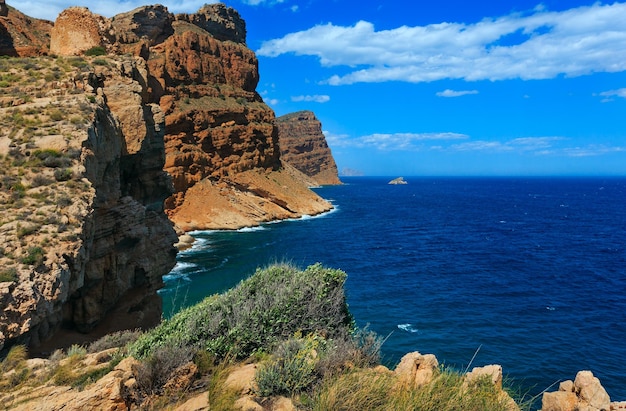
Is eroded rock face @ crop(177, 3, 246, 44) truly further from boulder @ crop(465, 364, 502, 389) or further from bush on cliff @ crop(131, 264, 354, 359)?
boulder @ crop(465, 364, 502, 389)

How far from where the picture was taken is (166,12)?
256 feet

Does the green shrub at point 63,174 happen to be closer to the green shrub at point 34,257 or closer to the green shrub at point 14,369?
the green shrub at point 34,257

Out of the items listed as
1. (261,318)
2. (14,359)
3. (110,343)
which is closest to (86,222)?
(110,343)

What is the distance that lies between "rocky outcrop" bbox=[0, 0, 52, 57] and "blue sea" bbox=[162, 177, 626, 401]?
19098 mm

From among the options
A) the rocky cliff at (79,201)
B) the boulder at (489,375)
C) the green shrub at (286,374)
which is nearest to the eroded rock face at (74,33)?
the rocky cliff at (79,201)

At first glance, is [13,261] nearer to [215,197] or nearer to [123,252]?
[123,252]

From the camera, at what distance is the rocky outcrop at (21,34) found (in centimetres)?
2503

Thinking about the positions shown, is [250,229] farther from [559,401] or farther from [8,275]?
[559,401]

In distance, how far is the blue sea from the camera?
22859mm

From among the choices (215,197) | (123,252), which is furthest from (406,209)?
(123,252)

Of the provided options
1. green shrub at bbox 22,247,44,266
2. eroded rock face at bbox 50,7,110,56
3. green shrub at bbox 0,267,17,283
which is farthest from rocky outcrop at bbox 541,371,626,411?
eroded rock face at bbox 50,7,110,56

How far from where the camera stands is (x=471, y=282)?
3653cm

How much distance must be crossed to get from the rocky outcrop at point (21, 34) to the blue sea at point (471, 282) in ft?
62.7

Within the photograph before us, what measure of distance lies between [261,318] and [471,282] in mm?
32338
